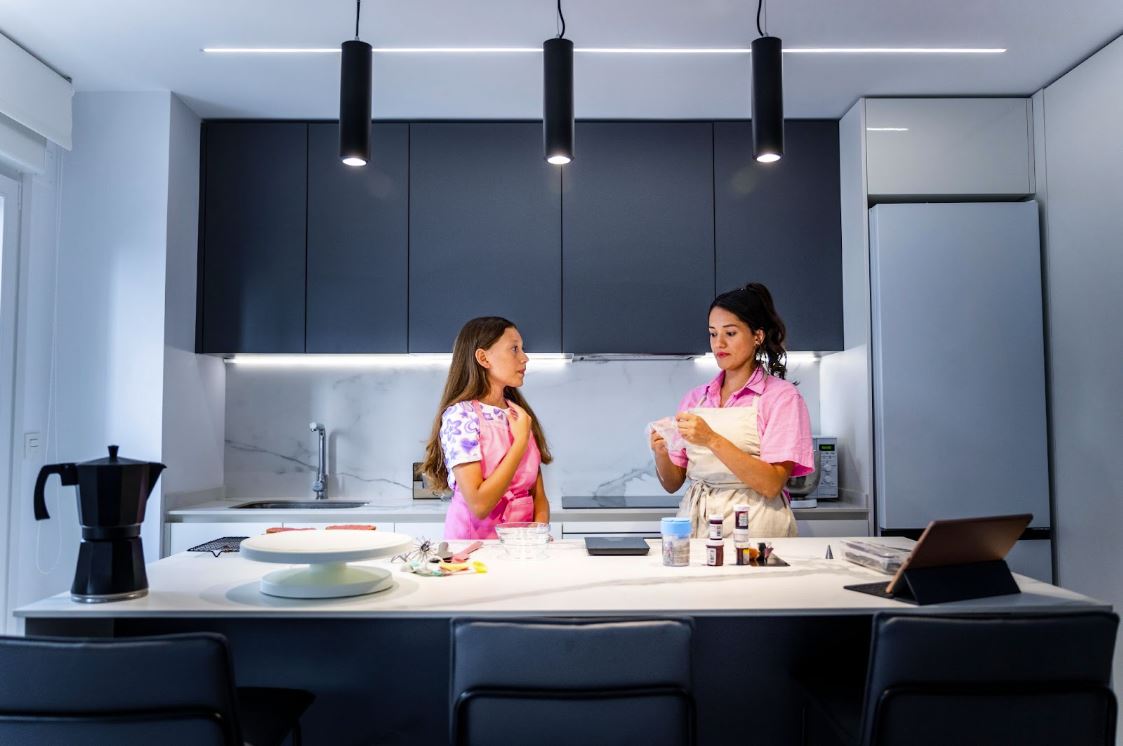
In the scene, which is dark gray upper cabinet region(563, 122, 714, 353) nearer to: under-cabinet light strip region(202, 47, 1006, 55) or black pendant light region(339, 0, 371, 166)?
under-cabinet light strip region(202, 47, 1006, 55)

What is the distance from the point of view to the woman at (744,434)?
93.1 inches

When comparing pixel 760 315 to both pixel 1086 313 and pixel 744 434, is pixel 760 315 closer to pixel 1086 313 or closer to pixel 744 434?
pixel 744 434

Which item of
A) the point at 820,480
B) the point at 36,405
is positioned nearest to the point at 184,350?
the point at 36,405

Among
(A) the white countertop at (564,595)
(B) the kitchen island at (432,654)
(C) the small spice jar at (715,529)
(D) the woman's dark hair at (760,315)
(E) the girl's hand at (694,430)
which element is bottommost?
(B) the kitchen island at (432,654)

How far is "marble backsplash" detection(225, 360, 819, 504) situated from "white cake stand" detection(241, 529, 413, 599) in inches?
87.0

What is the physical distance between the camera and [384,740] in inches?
72.8

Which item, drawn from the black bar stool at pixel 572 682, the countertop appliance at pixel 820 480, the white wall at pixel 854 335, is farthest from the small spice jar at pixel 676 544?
the white wall at pixel 854 335

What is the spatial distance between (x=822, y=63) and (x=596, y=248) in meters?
1.19

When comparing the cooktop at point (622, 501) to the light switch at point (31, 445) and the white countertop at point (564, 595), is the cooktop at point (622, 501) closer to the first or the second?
the white countertop at point (564, 595)

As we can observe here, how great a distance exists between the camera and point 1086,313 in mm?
3141

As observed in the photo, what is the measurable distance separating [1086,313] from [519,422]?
7.59ft

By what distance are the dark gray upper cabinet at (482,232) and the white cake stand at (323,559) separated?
6.57 feet

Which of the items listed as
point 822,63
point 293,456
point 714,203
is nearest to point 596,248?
point 714,203

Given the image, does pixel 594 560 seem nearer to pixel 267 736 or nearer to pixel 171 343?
pixel 267 736
